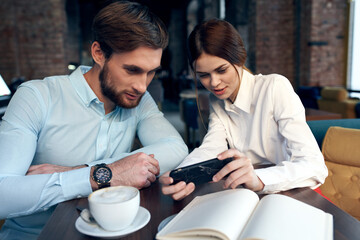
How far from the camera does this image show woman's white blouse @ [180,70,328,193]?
1040 mm

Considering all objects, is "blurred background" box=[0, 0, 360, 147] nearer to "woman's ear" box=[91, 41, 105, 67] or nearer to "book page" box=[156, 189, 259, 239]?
"woman's ear" box=[91, 41, 105, 67]

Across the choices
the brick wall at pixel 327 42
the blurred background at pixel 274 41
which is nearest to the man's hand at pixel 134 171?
the blurred background at pixel 274 41

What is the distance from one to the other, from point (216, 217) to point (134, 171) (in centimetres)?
41

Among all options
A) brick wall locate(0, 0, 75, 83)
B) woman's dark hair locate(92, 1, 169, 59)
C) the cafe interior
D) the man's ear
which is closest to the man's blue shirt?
the man's ear

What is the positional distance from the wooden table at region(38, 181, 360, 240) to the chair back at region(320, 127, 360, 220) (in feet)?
1.95

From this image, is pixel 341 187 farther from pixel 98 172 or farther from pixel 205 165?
pixel 98 172

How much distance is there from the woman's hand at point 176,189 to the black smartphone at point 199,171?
14 mm

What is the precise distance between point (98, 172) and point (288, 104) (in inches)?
32.6

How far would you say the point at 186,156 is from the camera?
4.04 feet

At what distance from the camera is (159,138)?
1268 millimetres

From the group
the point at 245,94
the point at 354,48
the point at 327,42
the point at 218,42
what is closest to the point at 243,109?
the point at 245,94

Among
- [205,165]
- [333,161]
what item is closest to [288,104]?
[333,161]

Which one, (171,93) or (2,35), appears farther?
(171,93)

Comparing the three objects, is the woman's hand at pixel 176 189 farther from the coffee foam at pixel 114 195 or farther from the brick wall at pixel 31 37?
the brick wall at pixel 31 37
